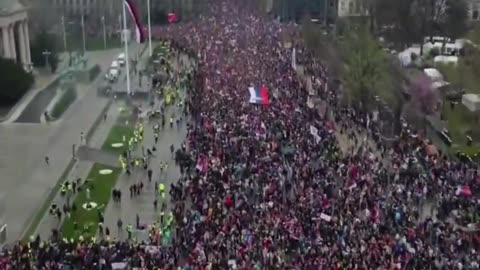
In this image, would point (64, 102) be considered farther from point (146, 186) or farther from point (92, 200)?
point (92, 200)

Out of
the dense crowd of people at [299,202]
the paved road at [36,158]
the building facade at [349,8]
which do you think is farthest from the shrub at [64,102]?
the building facade at [349,8]

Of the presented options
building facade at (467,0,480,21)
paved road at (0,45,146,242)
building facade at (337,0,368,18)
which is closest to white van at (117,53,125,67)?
paved road at (0,45,146,242)

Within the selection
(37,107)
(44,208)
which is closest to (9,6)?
(37,107)

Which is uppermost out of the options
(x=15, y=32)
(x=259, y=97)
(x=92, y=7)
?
(x=15, y=32)

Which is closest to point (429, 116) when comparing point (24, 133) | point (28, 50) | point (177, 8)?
point (24, 133)

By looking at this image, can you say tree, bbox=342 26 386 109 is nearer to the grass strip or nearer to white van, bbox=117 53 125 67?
the grass strip

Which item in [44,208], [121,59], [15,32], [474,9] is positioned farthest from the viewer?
[474,9]

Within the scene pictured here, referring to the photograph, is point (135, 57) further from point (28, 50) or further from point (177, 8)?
point (177, 8)
